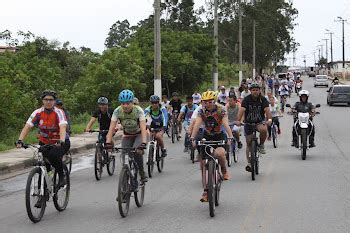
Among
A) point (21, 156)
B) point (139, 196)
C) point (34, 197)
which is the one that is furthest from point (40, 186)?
point (21, 156)

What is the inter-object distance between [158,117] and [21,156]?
4.49m

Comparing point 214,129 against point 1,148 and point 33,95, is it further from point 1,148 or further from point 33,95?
point 33,95

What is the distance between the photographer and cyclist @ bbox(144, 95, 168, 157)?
13.5 m

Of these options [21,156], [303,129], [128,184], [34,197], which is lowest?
[21,156]

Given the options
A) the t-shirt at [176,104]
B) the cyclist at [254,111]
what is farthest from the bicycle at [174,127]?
the cyclist at [254,111]

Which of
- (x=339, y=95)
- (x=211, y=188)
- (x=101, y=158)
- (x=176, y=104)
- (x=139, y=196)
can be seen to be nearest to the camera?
(x=211, y=188)

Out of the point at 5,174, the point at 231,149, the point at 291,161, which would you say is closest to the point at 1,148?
the point at 5,174

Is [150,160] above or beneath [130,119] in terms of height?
beneath

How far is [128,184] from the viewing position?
8.73 meters

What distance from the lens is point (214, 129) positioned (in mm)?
9477

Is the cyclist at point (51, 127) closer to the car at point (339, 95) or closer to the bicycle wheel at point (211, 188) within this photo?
the bicycle wheel at point (211, 188)

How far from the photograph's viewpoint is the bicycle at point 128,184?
843cm

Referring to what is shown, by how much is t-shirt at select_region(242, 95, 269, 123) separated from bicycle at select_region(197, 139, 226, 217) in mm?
3209

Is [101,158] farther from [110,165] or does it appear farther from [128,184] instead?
[128,184]
